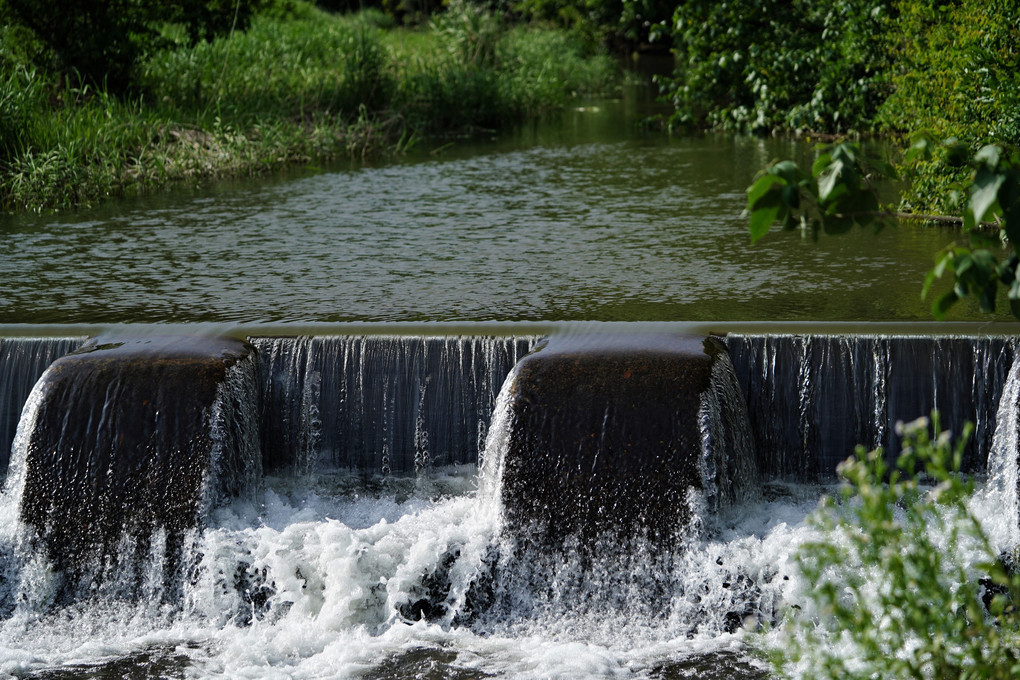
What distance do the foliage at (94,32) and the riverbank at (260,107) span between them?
0.22 meters

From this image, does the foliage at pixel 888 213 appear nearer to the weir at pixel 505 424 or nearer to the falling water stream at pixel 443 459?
the falling water stream at pixel 443 459

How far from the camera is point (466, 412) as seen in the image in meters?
5.73

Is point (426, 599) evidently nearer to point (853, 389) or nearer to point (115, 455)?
point (115, 455)

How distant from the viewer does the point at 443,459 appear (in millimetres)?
5750

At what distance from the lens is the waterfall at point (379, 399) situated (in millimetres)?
5707

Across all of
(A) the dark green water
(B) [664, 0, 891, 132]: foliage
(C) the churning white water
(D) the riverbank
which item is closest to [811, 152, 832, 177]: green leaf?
(C) the churning white water

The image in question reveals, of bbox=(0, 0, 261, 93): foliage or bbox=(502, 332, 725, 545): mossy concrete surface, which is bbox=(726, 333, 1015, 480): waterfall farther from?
bbox=(0, 0, 261, 93): foliage

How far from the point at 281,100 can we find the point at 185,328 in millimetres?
8180

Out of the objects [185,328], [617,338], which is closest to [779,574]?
[617,338]

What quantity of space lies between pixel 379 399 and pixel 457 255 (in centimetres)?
252

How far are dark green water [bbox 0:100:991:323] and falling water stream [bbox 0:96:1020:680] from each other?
43mm

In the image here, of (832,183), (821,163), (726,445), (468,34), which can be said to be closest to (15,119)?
(726,445)

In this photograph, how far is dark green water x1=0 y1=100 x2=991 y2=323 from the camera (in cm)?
671

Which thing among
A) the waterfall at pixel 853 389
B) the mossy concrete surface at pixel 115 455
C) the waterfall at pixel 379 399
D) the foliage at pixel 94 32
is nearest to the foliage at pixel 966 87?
the waterfall at pixel 853 389
